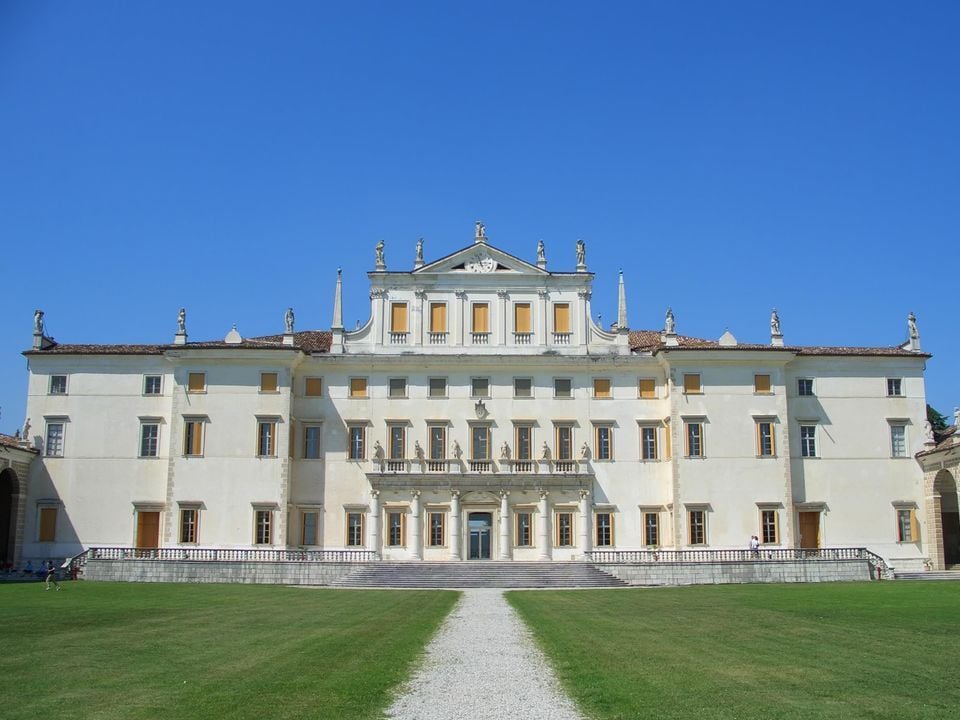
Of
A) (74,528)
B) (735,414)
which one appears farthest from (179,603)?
(735,414)

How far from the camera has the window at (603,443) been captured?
158ft

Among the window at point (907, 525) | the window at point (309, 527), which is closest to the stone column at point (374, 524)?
the window at point (309, 527)

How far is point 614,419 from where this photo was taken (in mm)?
48375

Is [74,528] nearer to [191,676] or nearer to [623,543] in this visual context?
[623,543]

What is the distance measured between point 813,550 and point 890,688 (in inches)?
1341

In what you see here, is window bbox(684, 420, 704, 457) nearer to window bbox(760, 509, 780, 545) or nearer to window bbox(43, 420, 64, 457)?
window bbox(760, 509, 780, 545)

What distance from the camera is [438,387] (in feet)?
159

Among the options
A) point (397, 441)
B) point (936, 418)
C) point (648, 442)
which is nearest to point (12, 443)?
point (397, 441)

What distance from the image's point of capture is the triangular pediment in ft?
161

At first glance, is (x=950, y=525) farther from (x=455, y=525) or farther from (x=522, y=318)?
(x=455, y=525)

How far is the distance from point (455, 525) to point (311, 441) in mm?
8370

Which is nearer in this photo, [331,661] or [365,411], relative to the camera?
[331,661]

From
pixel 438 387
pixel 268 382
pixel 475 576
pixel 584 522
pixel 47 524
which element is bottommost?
pixel 475 576

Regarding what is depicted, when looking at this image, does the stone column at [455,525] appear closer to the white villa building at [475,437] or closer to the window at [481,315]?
the white villa building at [475,437]
